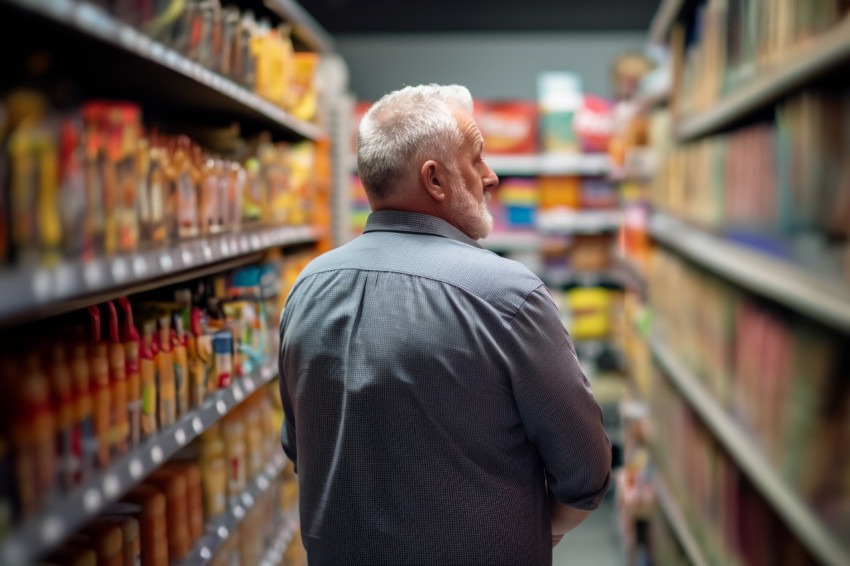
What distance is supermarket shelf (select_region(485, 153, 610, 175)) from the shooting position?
580cm

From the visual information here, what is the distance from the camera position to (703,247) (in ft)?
7.65

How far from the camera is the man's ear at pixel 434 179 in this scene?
5.23ft

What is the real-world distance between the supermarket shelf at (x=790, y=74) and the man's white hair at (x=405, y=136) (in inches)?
26.9

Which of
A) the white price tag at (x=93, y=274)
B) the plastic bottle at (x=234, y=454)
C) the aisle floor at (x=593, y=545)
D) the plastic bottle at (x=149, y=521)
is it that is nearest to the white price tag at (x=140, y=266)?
the white price tag at (x=93, y=274)

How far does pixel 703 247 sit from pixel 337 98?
2265 mm

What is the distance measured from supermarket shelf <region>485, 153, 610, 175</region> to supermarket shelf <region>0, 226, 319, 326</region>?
351cm

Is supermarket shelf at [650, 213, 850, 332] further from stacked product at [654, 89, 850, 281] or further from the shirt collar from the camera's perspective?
the shirt collar

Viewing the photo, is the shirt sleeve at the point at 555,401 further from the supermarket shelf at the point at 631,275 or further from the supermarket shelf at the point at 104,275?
the supermarket shelf at the point at 631,275

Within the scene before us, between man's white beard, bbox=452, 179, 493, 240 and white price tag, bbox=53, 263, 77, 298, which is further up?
man's white beard, bbox=452, 179, 493, 240

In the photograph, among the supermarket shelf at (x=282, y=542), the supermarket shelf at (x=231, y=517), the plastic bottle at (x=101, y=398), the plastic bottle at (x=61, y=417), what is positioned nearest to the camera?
the plastic bottle at (x=61, y=417)

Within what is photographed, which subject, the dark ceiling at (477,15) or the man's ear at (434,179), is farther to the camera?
the dark ceiling at (477,15)

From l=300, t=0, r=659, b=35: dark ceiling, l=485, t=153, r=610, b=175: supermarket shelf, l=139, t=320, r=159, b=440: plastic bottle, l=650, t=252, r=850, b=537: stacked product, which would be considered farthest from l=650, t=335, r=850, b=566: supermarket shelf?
l=300, t=0, r=659, b=35: dark ceiling

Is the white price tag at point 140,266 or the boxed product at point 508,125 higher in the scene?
the boxed product at point 508,125

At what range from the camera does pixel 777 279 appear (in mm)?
1580
